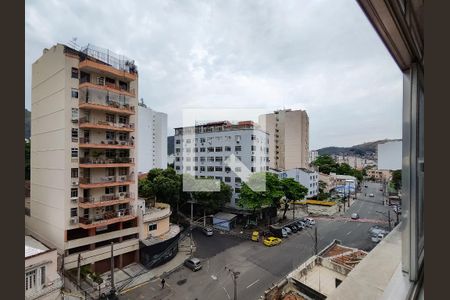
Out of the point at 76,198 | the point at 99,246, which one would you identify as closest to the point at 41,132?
the point at 76,198

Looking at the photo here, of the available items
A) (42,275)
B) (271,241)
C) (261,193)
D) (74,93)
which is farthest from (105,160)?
(271,241)

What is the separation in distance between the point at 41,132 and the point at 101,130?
1482 mm

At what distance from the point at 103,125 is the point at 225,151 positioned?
6986mm

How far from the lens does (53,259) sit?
15.3ft

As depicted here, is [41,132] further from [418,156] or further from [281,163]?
[281,163]

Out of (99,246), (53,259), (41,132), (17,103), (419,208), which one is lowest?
(99,246)

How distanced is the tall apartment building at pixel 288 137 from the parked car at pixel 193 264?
13116 mm

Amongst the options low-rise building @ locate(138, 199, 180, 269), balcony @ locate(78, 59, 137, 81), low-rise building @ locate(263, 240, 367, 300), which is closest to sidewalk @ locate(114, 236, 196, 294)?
low-rise building @ locate(138, 199, 180, 269)

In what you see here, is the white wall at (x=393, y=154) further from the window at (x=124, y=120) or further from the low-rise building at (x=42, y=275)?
the window at (x=124, y=120)

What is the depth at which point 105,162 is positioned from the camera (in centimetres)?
654

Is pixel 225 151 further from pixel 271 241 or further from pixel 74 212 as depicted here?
pixel 74 212

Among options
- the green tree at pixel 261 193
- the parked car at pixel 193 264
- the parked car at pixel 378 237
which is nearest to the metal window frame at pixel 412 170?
the parked car at pixel 193 264

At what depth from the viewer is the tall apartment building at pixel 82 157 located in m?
5.88

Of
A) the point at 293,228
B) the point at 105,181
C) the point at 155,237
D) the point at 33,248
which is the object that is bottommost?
the point at 293,228
